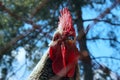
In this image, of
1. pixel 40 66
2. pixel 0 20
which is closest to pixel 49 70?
pixel 40 66

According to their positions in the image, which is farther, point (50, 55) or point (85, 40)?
point (85, 40)

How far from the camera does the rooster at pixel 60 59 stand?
240 cm

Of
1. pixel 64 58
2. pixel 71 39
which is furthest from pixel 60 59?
pixel 71 39

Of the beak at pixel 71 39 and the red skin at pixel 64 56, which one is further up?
the beak at pixel 71 39

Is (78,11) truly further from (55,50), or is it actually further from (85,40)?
(55,50)

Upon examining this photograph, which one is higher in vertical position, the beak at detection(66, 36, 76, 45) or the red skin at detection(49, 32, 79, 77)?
the beak at detection(66, 36, 76, 45)

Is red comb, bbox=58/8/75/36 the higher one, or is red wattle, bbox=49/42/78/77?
red comb, bbox=58/8/75/36

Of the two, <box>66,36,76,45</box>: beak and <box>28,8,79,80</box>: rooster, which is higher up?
<box>66,36,76,45</box>: beak

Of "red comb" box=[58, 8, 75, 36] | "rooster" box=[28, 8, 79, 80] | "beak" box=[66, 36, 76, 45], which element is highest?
"red comb" box=[58, 8, 75, 36]

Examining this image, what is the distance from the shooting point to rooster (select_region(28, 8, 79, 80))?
7.88 ft

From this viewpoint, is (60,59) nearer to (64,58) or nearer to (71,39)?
(64,58)

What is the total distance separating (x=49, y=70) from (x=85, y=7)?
5.44 meters

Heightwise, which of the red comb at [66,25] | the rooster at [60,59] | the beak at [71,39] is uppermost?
the red comb at [66,25]

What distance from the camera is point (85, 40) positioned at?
294 inches
